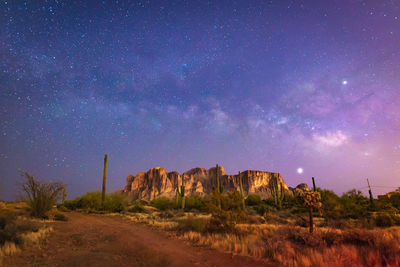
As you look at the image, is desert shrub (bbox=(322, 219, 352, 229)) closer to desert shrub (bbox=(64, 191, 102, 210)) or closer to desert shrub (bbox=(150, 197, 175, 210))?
desert shrub (bbox=(64, 191, 102, 210))

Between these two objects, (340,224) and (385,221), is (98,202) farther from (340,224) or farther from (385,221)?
(385,221)

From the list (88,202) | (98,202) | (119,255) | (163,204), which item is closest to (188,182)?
(163,204)

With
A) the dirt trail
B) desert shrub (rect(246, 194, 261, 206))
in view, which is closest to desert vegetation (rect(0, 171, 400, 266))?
the dirt trail

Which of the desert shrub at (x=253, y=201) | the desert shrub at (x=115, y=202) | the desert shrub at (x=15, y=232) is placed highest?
the desert shrub at (x=15, y=232)

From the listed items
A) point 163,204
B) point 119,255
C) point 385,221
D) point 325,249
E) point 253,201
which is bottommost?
point 253,201

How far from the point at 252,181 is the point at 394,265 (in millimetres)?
108302

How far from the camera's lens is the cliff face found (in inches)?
4131

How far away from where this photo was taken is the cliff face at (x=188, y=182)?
10494cm

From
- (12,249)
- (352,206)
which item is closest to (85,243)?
(12,249)

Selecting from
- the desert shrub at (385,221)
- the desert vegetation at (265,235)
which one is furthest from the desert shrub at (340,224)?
the desert shrub at (385,221)

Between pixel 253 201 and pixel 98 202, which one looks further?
pixel 253 201

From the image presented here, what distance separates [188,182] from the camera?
361 feet

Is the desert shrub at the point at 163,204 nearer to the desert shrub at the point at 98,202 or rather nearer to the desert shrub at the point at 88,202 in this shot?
the desert shrub at the point at 98,202

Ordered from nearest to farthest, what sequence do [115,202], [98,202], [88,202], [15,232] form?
1. [15,232]
2. [98,202]
3. [88,202]
4. [115,202]
